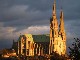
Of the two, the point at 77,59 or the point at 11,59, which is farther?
the point at 11,59

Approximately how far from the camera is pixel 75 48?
5838 cm

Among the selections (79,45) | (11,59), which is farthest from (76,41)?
(11,59)

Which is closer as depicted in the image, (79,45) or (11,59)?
(79,45)

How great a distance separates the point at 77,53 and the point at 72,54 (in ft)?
2.80

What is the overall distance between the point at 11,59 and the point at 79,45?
394 feet

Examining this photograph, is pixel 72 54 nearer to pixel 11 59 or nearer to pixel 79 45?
pixel 79 45

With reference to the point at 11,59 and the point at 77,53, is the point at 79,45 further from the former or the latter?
the point at 11,59

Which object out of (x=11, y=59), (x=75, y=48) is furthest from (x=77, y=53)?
(x=11, y=59)

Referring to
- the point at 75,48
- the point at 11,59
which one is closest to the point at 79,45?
the point at 75,48

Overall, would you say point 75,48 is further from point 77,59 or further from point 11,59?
point 11,59

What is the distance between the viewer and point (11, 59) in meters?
176

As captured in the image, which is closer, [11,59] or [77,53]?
[77,53]

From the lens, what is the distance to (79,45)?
57969 millimetres

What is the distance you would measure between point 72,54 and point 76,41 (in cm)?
188
